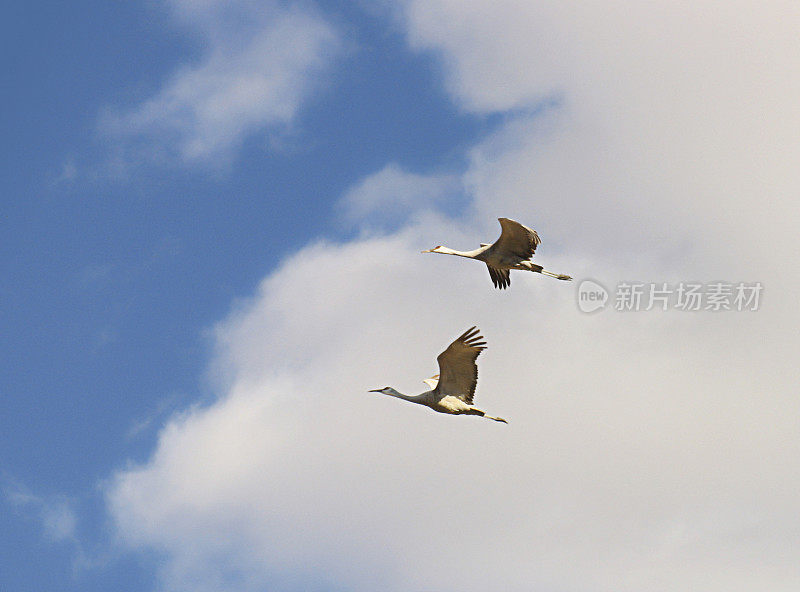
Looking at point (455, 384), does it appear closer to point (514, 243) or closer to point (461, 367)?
point (461, 367)

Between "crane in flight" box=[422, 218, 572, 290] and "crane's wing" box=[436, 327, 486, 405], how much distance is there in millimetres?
4670

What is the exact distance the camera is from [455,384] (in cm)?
3312

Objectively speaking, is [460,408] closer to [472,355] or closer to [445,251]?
[472,355]

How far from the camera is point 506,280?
1503 inches

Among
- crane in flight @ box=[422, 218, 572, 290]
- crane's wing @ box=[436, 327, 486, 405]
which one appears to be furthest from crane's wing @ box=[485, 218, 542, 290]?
crane's wing @ box=[436, 327, 486, 405]

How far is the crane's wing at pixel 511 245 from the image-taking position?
3472 cm

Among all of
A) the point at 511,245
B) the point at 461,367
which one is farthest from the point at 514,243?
the point at 461,367

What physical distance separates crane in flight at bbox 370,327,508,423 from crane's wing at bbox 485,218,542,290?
4818 mm

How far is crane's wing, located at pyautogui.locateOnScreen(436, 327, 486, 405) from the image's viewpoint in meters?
31.9

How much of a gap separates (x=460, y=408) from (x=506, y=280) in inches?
266

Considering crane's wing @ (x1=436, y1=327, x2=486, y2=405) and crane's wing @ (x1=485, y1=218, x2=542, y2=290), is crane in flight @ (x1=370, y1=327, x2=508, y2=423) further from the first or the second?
crane's wing @ (x1=485, y1=218, x2=542, y2=290)

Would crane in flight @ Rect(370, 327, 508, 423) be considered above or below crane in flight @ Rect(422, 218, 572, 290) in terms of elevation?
below

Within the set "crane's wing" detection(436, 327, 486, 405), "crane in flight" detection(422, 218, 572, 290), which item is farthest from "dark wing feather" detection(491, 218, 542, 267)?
"crane's wing" detection(436, 327, 486, 405)

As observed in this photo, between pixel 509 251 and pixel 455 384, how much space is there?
5621mm
